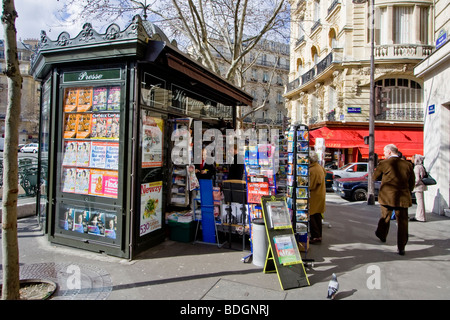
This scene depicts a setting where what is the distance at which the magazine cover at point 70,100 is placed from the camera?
5312 mm

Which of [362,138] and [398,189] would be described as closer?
[398,189]

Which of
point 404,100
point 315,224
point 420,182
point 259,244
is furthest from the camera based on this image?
point 404,100

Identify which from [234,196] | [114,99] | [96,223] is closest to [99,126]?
[114,99]

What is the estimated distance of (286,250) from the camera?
4336 millimetres

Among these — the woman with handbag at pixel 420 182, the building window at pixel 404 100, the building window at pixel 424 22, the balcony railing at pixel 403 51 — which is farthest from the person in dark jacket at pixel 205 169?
the building window at pixel 424 22

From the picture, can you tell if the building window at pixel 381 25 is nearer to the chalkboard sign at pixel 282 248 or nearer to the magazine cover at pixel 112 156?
the chalkboard sign at pixel 282 248

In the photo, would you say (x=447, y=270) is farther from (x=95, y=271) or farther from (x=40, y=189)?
(x=40, y=189)

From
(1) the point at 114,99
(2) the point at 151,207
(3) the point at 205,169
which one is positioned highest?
(1) the point at 114,99

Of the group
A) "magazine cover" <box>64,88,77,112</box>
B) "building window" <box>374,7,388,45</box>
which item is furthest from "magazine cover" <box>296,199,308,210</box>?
"building window" <box>374,7,388,45</box>

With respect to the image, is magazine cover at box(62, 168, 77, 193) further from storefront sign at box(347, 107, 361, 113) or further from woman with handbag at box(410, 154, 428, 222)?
storefront sign at box(347, 107, 361, 113)

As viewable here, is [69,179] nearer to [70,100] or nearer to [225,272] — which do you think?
[70,100]

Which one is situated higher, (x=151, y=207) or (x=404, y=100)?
(x=404, y=100)

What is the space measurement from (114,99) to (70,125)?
44.6 inches

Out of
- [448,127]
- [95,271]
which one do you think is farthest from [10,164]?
[448,127]
